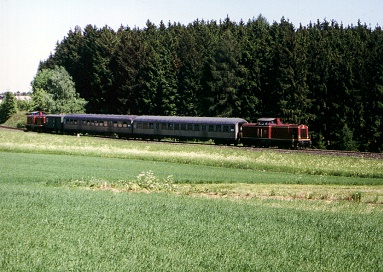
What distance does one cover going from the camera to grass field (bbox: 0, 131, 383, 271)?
1093 centimetres

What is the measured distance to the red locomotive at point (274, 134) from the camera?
51031mm

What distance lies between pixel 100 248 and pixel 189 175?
68.7 ft

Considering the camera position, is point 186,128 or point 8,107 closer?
point 186,128

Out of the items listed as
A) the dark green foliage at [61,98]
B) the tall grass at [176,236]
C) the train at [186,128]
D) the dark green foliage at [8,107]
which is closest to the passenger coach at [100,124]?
the train at [186,128]

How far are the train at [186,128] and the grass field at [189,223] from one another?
18477mm

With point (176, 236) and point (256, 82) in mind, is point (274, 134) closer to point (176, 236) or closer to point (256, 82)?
point (256, 82)

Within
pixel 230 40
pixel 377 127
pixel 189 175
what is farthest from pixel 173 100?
pixel 189 175

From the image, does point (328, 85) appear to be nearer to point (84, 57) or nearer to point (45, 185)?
point (45, 185)

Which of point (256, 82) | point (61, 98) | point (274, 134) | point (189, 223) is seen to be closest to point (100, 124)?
point (256, 82)

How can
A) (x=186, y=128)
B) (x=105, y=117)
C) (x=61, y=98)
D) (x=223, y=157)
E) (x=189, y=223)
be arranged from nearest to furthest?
(x=189, y=223) → (x=223, y=157) → (x=186, y=128) → (x=105, y=117) → (x=61, y=98)

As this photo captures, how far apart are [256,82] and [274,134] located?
2161cm

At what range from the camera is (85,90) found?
4240 inches

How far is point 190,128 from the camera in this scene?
5950 centimetres

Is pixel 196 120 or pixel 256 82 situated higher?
pixel 256 82
